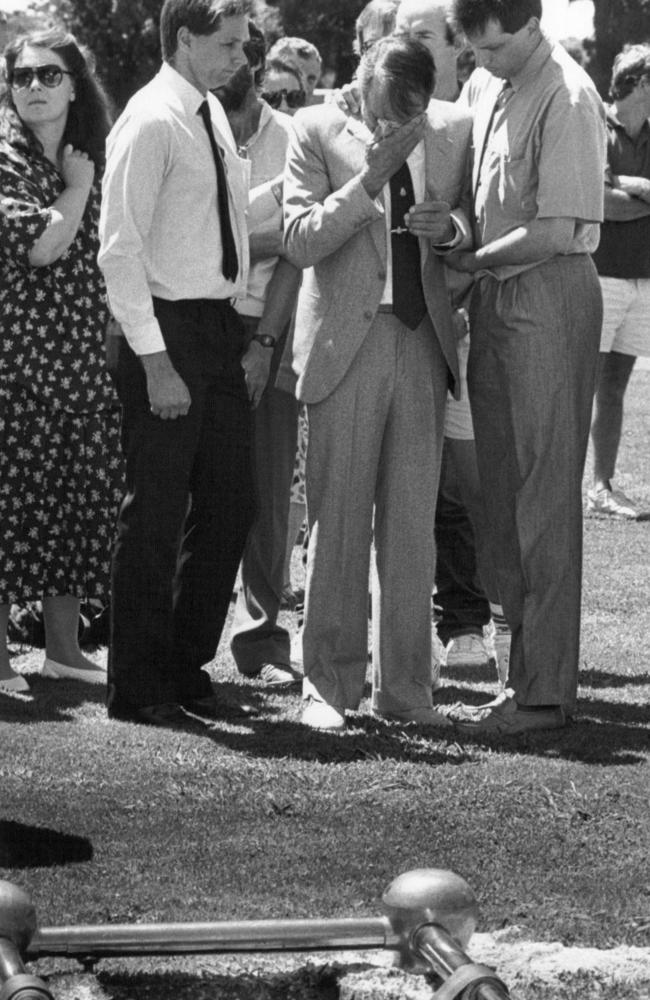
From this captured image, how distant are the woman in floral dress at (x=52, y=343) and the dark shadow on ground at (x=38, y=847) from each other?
5.97 feet

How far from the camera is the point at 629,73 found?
10.0 m

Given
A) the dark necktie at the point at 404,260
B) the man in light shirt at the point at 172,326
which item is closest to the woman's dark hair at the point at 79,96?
the man in light shirt at the point at 172,326

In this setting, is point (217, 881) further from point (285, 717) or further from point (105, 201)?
point (105, 201)

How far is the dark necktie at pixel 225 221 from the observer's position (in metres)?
5.53

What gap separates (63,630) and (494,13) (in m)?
2.52

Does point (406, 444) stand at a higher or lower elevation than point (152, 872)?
higher

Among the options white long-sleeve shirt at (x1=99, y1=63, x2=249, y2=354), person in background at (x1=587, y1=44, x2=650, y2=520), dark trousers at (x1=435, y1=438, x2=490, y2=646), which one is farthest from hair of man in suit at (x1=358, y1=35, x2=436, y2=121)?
person in background at (x1=587, y1=44, x2=650, y2=520)

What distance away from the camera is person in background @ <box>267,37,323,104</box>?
8570 millimetres

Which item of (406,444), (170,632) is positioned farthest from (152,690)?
(406,444)

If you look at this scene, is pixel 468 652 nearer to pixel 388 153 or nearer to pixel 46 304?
pixel 46 304

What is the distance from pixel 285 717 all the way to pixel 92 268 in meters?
1.64

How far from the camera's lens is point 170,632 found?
5.62m

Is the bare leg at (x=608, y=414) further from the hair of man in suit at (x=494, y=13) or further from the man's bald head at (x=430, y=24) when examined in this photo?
the hair of man in suit at (x=494, y=13)

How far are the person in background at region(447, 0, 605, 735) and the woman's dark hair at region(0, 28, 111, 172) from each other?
54.0 inches
